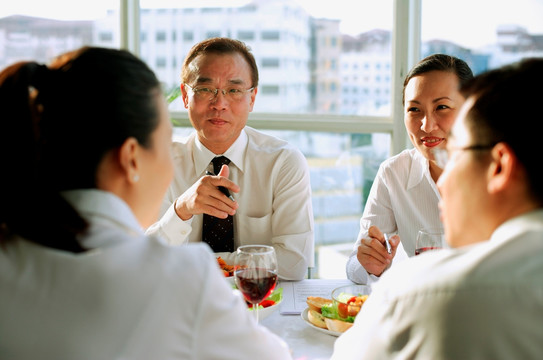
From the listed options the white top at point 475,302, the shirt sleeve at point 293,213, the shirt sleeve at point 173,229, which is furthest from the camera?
the shirt sleeve at point 293,213

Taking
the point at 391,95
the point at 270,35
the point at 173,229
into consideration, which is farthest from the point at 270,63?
the point at 173,229

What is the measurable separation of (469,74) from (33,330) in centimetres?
204

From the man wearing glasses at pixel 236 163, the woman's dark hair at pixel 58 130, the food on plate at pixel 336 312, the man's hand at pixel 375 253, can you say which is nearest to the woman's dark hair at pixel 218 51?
the man wearing glasses at pixel 236 163

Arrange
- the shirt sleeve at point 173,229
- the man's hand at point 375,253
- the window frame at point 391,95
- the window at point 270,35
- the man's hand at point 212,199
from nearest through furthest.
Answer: the man's hand at point 375,253 → the man's hand at point 212,199 → the shirt sleeve at point 173,229 → the window frame at point 391,95 → the window at point 270,35

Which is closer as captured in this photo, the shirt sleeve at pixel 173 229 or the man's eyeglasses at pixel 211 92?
the shirt sleeve at pixel 173 229

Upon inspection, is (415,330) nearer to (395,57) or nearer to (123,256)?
(123,256)

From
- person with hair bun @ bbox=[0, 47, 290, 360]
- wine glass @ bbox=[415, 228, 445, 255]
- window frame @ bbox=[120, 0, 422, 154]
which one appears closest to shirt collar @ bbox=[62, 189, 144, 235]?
person with hair bun @ bbox=[0, 47, 290, 360]

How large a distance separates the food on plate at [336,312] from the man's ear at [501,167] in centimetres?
63

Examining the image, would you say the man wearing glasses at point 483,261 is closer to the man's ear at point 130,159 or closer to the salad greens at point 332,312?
the salad greens at point 332,312

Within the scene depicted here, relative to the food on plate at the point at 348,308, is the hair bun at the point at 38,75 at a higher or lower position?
higher

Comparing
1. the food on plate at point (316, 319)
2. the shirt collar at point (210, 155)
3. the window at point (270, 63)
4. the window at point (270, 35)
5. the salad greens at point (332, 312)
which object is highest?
the window at point (270, 35)

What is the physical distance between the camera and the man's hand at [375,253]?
6.22 feet

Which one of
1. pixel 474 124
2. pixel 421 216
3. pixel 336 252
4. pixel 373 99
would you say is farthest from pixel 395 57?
pixel 474 124

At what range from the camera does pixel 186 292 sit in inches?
37.2
